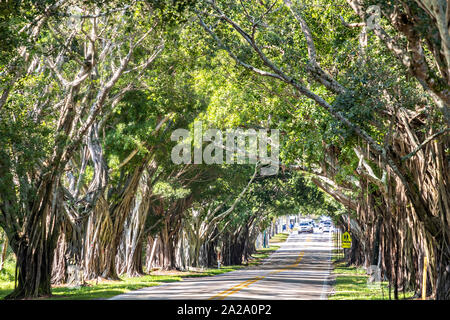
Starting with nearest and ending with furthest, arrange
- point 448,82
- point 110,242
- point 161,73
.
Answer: point 448,82
point 161,73
point 110,242

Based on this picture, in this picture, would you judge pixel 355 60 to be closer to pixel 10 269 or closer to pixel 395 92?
pixel 395 92

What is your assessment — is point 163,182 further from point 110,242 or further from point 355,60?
point 355,60

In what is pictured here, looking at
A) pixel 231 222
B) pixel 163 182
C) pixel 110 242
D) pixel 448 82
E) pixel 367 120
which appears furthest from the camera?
pixel 231 222

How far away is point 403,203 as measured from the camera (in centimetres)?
1839

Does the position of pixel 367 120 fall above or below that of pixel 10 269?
above

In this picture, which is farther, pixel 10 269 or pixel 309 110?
pixel 10 269

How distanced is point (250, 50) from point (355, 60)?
272cm

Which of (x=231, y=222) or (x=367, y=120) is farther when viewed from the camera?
(x=231, y=222)

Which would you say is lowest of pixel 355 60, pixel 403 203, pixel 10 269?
pixel 10 269

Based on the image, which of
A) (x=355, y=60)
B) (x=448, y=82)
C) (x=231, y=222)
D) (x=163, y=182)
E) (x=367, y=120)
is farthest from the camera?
(x=231, y=222)

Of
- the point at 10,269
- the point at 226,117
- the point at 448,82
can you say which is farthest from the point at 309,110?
the point at 10,269

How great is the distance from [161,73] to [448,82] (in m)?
13.6

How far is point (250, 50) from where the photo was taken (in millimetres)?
16703

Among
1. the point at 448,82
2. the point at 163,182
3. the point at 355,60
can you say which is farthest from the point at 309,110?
the point at 163,182
